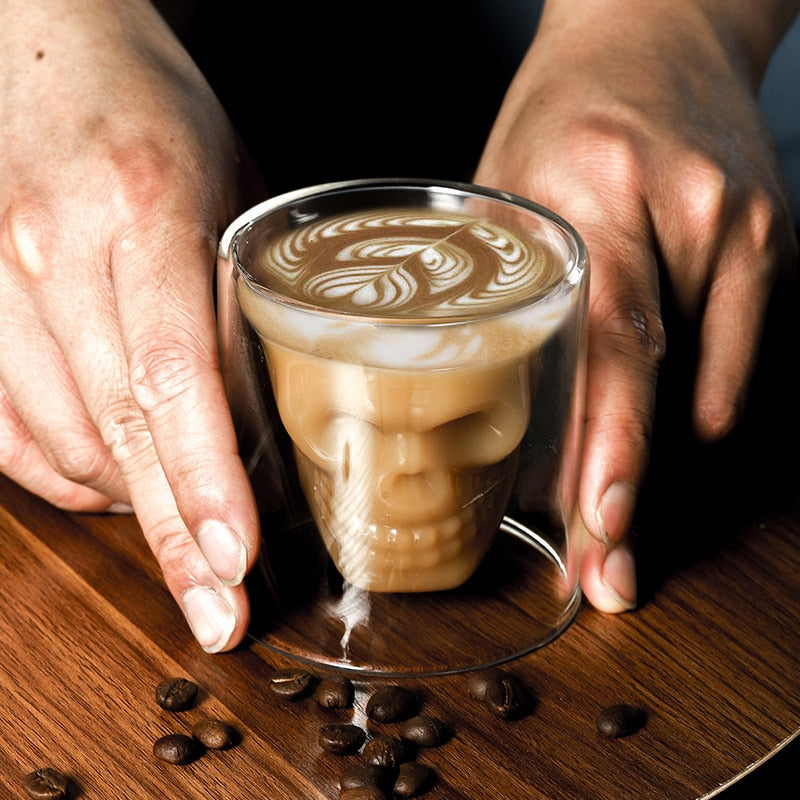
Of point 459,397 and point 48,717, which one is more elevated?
point 459,397

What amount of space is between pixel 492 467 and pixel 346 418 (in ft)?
0.37

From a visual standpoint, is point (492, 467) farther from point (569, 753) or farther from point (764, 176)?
point (764, 176)

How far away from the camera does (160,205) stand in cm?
83

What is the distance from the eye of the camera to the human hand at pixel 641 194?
0.81 meters

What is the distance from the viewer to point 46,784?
0.63m

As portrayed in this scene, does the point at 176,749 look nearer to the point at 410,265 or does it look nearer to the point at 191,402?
the point at 191,402

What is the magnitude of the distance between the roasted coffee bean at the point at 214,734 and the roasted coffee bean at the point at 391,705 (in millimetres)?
88

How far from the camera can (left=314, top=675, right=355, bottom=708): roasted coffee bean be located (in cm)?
71

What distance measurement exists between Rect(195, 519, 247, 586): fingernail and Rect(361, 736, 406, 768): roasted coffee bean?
140mm

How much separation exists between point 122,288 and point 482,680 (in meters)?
0.37

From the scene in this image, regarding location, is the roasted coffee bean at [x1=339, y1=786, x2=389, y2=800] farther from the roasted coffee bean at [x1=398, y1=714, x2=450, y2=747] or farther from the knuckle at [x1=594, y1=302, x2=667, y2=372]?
the knuckle at [x1=594, y1=302, x2=667, y2=372]

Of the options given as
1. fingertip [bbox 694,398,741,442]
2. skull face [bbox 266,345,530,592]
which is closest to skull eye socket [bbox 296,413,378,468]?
skull face [bbox 266,345,530,592]

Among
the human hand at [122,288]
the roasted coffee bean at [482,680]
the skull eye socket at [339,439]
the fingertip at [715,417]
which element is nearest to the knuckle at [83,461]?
the human hand at [122,288]

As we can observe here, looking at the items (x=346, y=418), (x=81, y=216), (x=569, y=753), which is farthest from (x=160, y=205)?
(x=569, y=753)
